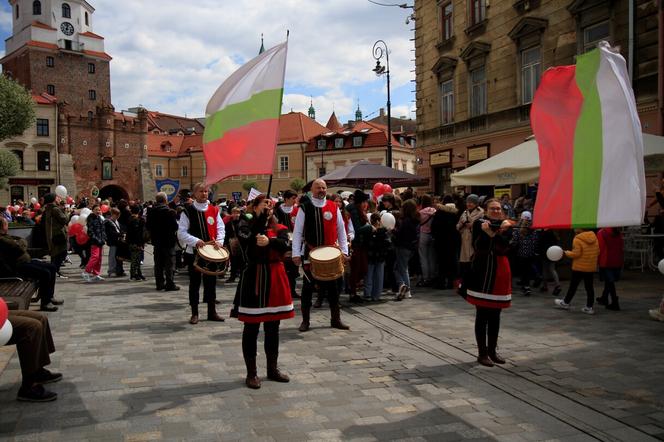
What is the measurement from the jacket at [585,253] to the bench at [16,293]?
7494mm

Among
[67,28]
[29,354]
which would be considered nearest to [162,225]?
[29,354]

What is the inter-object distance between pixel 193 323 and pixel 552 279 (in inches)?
277

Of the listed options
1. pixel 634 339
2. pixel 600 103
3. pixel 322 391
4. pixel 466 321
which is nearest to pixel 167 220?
pixel 466 321

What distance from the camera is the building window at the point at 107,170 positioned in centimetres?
6769

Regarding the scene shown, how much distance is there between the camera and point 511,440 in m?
4.30

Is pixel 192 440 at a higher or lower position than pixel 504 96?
lower

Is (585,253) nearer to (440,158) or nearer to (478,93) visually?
(478,93)

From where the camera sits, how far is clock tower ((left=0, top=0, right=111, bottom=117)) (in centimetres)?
6900

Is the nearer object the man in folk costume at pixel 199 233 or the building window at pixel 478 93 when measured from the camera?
the man in folk costume at pixel 199 233

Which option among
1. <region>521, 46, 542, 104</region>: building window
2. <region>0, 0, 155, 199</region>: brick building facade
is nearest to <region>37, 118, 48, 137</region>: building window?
<region>0, 0, 155, 199</region>: brick building facade

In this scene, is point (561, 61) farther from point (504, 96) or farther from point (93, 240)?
point (93, 240)

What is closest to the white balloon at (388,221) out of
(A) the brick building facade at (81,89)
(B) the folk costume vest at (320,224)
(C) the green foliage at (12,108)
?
(B) the folk costume vest at (320,224)

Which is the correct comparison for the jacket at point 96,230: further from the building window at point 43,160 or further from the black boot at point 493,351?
the building window at point 43,160

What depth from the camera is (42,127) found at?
62.4 metres
